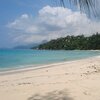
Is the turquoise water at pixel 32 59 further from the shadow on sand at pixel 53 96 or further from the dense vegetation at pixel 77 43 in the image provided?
the dense vegetation at pixel 77 43

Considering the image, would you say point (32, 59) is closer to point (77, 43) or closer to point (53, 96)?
point (53, 96)

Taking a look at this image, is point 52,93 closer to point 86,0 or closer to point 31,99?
point 31,99

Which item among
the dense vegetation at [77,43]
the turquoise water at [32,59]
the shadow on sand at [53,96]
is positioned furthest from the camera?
the dense vegetation at [77,43]

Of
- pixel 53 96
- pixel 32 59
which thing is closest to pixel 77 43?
pixel 32 59

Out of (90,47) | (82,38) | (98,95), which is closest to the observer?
(98,95)

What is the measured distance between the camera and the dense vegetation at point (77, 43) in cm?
9800

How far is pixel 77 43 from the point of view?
111 metres

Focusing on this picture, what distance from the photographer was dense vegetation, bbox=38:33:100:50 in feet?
322

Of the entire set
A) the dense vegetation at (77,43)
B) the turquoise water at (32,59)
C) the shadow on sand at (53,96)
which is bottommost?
the turquoise water at (32,59)

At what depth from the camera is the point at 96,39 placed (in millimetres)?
93938

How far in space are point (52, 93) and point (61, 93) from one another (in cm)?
22

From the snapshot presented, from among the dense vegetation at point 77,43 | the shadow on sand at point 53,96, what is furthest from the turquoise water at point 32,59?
the dense vegetation at point 77,43

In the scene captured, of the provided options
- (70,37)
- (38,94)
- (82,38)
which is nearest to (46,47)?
(70,37)

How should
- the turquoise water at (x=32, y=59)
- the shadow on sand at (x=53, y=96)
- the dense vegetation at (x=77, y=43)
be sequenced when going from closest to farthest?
the shadow on sand at (x=53, y=96), the turquoise water at (x=32, y=59), the dense vegetation at (x=77, y=43)
